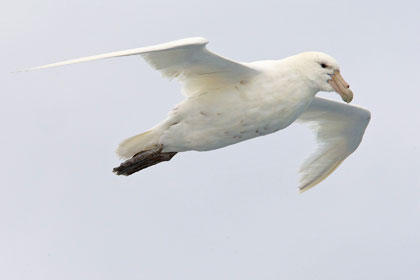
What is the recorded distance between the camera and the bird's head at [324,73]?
45.9 ft

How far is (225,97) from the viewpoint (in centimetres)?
1388

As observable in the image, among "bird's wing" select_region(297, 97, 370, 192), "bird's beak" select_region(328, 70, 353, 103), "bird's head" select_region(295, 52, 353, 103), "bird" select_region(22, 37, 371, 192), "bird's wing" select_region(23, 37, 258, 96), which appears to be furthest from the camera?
"bird's wing" select_region(297, 97, 370, 192)

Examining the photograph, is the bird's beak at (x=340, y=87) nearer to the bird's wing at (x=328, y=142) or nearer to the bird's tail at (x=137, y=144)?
the bird's wing at (x=328, y=142)

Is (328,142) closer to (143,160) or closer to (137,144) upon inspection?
(143,160)

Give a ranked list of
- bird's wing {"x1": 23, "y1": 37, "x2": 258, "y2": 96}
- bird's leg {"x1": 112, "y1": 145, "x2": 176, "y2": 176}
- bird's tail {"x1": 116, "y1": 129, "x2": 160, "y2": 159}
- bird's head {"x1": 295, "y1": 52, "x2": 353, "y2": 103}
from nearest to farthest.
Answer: bird's wing {"x1": 23, "y1": 37, "x2": 258, "y2": 96} → bird's head {"x1": 295, "y1": 52, "x2": 353, "y2": 103} → bird's tail {"x1": 116, "y1": 129, "x2": 160, "y2": 159} → bird's leg {"x1": 112, "y1": 145, "x2": 176, "y2": 176}

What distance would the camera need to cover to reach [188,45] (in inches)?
502

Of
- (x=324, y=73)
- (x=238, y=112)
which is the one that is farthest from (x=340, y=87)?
(x=238, y=112)

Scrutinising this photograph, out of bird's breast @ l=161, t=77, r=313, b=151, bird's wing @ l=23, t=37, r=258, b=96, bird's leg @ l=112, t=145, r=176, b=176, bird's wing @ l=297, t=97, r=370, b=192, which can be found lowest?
bird's wing @ l=297, t=97, r=370, b=192

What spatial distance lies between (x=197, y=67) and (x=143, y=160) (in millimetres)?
1772

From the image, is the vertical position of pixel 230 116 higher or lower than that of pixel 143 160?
higher

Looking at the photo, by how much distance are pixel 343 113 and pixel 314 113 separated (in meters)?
0.53

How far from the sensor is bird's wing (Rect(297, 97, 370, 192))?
16.6m

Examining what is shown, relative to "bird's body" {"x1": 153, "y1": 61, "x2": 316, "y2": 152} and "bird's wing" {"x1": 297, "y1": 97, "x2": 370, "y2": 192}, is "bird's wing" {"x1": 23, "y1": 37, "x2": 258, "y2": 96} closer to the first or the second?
"bird's body" {"x1": 153, "y1": 61, "x2": 316, "y2": 152}

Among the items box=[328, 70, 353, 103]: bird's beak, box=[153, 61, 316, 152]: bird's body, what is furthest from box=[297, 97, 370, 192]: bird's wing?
box=[153, 61, 316, 152]: bird's body
